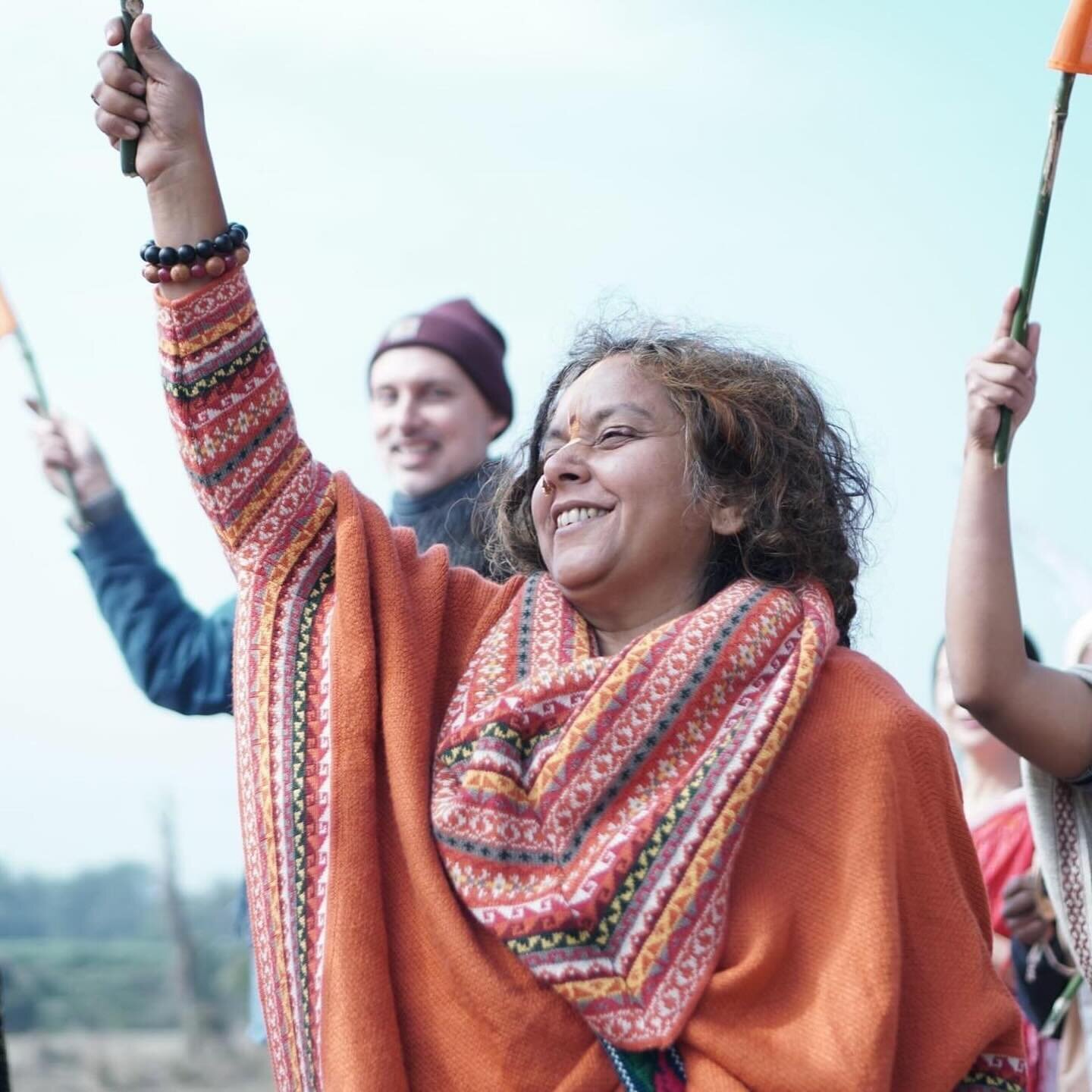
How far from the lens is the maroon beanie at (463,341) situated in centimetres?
430

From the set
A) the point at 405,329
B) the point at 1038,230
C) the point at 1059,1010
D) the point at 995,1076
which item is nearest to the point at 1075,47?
the point at 1038,230

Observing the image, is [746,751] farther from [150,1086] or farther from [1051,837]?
[150,1086]

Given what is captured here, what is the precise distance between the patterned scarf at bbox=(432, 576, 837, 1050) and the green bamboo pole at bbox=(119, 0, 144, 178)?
0.85 metres

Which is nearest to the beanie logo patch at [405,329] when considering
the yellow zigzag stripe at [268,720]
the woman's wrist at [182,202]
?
the yellow zigzag stripe at [268,720]

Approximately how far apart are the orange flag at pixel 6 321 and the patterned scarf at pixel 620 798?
2329mm

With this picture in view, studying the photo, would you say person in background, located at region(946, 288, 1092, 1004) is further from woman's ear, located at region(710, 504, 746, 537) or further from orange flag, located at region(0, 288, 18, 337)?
orange flag, located at region(0, 288, 18, 337)

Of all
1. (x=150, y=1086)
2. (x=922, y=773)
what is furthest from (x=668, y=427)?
(x=150, y=1086)

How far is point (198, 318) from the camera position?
239cm

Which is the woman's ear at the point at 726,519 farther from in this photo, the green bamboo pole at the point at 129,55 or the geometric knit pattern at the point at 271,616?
the green bamboo pole at the point at 129,55

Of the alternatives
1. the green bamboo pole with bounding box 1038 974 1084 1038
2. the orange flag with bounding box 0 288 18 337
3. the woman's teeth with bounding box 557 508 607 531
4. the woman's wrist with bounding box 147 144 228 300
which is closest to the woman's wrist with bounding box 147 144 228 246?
the woman's wrist with bounding box 147 144 228 300

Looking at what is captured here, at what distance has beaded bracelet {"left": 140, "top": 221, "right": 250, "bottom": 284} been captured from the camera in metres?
2.40

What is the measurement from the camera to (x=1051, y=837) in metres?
2.85

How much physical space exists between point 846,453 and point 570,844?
0.94 m

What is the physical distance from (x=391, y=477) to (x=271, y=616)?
170 cm
